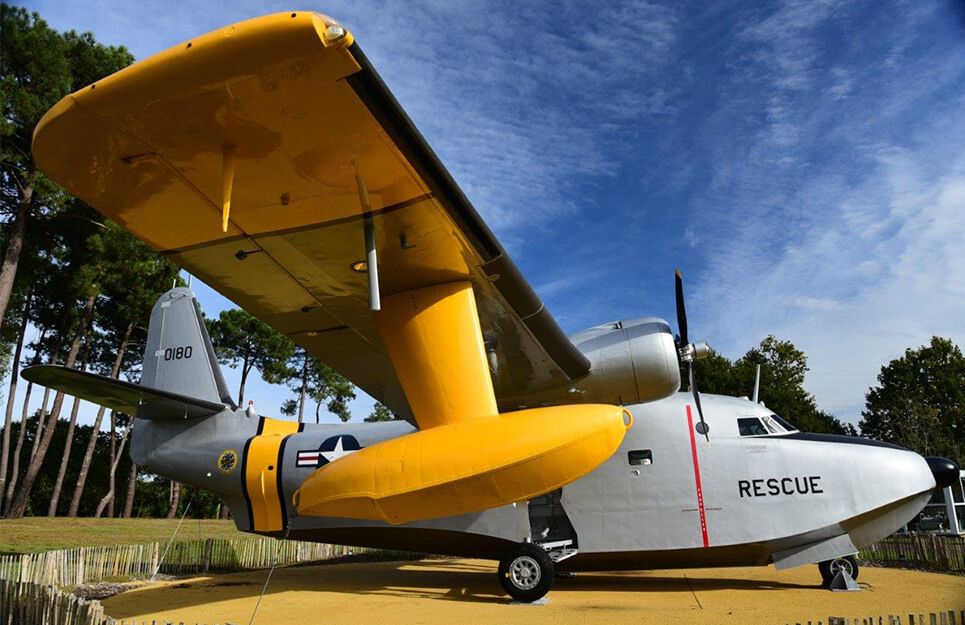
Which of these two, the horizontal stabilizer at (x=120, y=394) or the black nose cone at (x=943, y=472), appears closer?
the horizontal stabilizer at (x=120, y=394)

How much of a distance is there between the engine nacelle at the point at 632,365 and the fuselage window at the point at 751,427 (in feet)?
7.71

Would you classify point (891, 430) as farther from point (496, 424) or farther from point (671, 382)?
point (496, 424)

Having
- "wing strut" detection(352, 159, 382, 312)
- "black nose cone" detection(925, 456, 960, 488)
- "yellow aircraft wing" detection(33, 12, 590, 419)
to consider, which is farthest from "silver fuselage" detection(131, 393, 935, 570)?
"wing strut" detection(352, 159, 382, 312)

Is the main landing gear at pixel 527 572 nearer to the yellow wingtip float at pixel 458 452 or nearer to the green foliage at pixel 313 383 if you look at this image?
the yellow wingtip float at pixel 458 452

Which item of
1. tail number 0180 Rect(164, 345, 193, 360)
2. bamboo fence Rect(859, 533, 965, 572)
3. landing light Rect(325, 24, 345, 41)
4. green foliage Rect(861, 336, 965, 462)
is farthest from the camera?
green foliage Rect(861, 336, 965, 462)

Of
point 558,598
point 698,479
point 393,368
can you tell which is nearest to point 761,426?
point 698,479

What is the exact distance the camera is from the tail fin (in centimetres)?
1132

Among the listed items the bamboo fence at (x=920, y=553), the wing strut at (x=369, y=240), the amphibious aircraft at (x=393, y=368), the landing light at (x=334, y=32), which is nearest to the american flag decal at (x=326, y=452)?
the amphibious aircraft at (x=393, y=368)

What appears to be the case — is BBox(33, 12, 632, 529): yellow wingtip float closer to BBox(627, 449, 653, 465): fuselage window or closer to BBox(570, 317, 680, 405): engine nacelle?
BBox(570, 317, 680, 405): engine nacelle

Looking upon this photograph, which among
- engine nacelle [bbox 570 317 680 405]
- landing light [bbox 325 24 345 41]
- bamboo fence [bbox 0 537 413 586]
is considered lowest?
bamboo fence [bbox 0 537 413 586]

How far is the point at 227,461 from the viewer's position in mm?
10273

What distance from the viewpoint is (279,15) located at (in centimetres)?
302

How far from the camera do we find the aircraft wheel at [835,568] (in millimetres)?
8922

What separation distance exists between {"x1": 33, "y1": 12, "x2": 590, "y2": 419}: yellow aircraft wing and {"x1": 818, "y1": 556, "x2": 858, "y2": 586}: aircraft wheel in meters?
5.90
